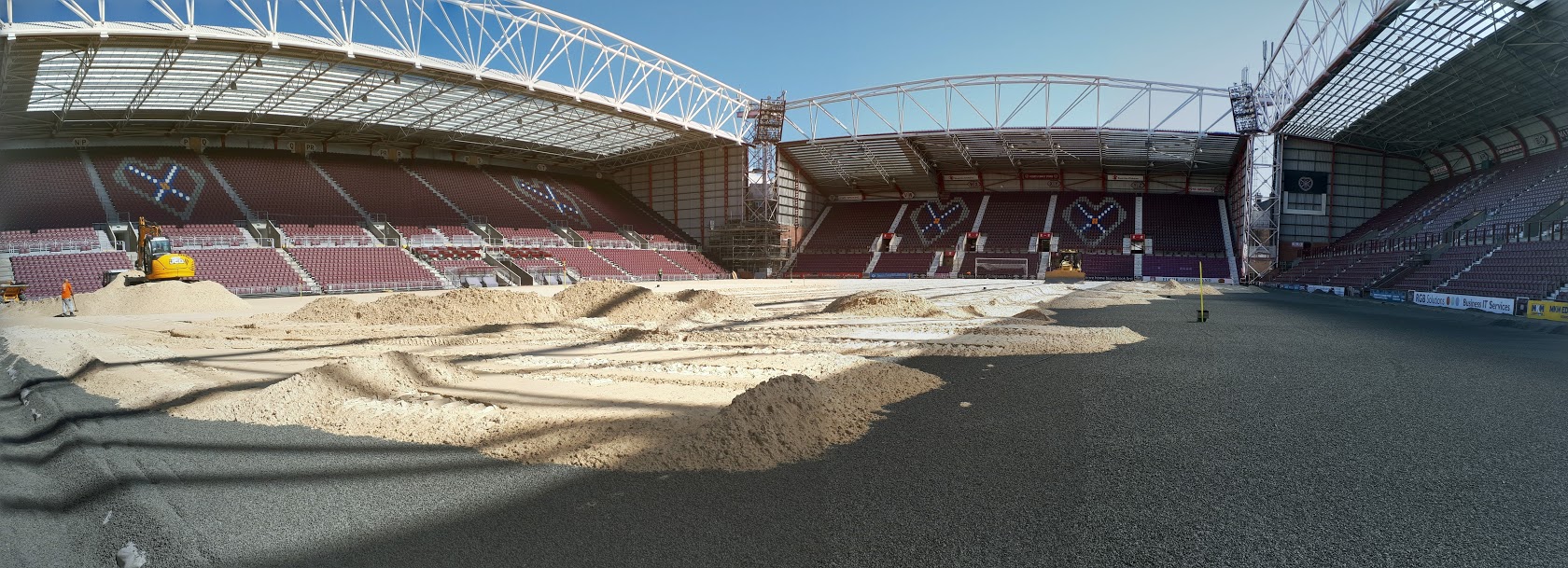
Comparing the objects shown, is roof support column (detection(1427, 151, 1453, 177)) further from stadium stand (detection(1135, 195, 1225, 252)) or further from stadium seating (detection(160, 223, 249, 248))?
stadium seating (detection(160, 223, 249, 248))

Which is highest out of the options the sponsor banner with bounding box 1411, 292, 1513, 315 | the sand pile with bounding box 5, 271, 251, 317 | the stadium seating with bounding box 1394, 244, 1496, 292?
the stadium seating with bounding box 1394, 244, 1496, 292

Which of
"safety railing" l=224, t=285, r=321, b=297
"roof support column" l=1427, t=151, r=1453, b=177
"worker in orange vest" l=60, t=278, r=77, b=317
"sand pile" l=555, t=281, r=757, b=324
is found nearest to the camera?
"sand pile" l=555, t=281, r=757, b=324

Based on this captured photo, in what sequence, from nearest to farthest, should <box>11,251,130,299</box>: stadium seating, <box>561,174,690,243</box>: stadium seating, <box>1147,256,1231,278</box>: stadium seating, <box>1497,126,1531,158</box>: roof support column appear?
1. <box>11,251,130,299</box>: stadium seating
2. <box>1497,126,1531,158</box>: roof support column
3. <box>1147,256,1231,278</box>: stadium seating
4. <box>561,174,690,243</box>: stadium seating

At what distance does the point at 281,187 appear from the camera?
36.2 metres

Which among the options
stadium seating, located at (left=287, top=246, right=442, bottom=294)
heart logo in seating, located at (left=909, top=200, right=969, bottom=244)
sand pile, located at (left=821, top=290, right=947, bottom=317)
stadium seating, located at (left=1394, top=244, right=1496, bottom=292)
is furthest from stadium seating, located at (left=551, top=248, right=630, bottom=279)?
stadium seating, located at (left=1394, top=244, right=1496, bottom=292)

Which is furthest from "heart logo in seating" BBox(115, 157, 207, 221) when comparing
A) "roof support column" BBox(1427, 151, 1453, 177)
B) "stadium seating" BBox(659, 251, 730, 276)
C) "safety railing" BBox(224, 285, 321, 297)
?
"roof support column" BBox(1427, 151, 1453, 177)

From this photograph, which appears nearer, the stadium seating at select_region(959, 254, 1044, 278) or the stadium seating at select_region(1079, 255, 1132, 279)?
the stadium seating at select_region(1079, 255, 1132, 279)

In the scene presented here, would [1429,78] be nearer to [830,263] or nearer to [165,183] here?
[830,263]

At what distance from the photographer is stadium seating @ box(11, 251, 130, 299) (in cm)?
2347

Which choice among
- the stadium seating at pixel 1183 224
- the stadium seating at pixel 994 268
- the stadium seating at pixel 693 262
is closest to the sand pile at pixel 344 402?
the stadium seating at pixel 693 262

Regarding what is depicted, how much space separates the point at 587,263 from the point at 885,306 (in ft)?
90.3

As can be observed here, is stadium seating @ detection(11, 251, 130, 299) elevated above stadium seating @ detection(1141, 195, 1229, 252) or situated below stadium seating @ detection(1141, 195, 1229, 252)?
below

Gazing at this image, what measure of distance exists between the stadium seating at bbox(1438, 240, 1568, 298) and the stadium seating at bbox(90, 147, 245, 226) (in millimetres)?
48570

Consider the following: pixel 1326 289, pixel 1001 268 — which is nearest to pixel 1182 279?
pixel 1001 268
